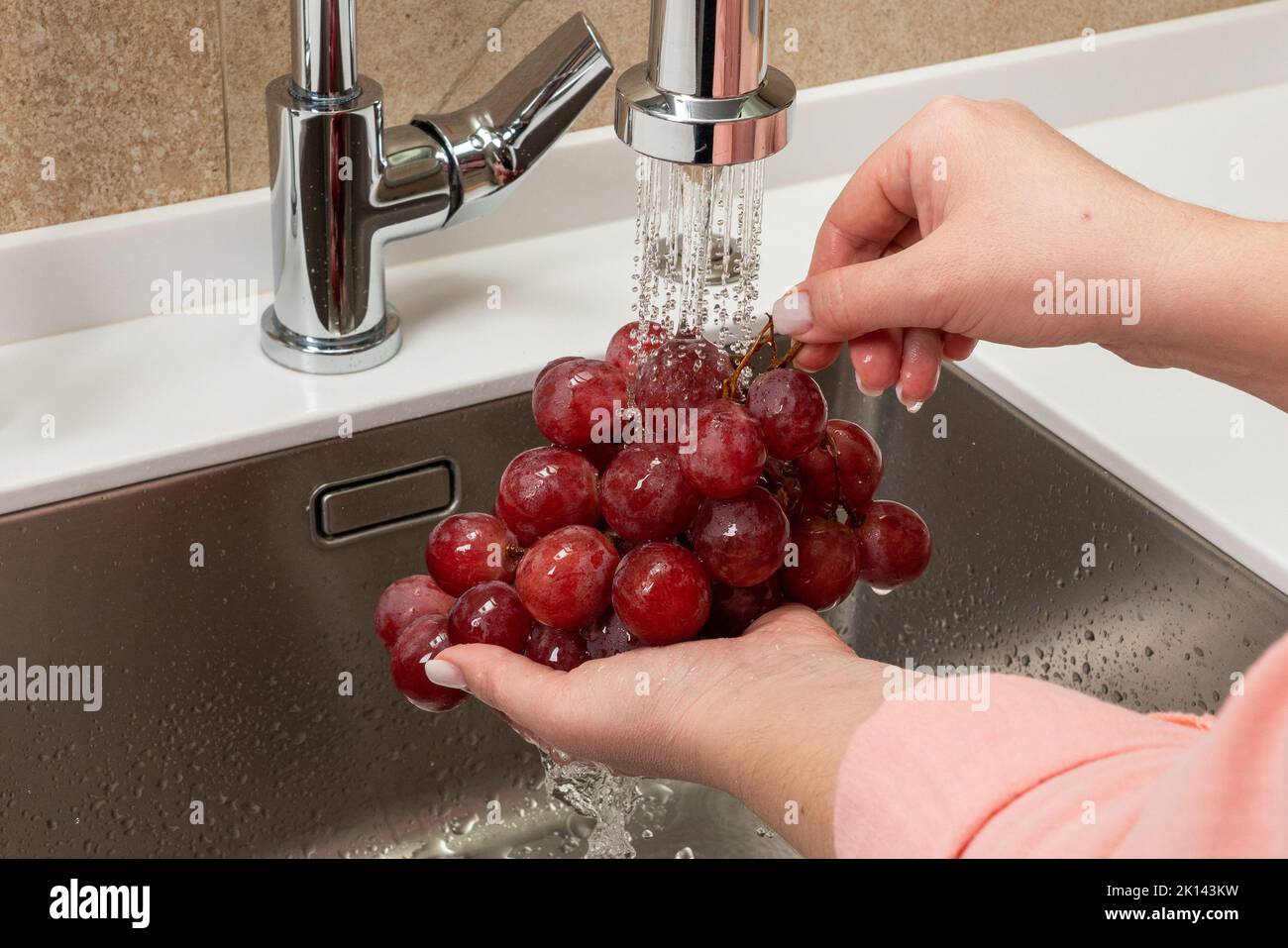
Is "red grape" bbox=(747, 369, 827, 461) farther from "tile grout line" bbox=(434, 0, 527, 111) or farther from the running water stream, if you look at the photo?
"tile grout line" bbox=(434, 0, 527, 111)

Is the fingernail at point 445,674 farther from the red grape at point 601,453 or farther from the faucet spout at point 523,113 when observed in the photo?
the faucet spout at point 523,113

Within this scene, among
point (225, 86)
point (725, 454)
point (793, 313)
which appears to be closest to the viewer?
point (725, 454)

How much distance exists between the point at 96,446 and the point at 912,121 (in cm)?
48

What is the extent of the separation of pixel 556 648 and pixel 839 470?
0.15 meters

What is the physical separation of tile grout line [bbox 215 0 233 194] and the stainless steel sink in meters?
0.21

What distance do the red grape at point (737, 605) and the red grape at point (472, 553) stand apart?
10 cm

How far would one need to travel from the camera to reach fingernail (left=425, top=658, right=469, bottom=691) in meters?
0.61

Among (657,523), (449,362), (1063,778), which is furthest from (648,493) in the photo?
(449,362)

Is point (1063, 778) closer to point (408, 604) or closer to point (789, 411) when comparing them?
point (789, 411)

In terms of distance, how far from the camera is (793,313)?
663 millimetres

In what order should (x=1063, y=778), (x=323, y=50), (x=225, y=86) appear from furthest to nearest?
(x=225, y=86) < (x=323, y=50) < (x=1063, y=778)

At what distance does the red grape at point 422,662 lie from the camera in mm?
647

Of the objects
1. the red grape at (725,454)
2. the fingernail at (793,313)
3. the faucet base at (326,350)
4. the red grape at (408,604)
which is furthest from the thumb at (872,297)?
the faucet base at (326,350)

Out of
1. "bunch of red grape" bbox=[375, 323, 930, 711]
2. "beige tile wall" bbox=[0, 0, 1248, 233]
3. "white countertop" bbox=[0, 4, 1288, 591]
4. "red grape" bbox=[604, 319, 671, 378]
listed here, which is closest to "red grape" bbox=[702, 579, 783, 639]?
"bunch of red grape" bbox=[375, 323, 930, 711]
